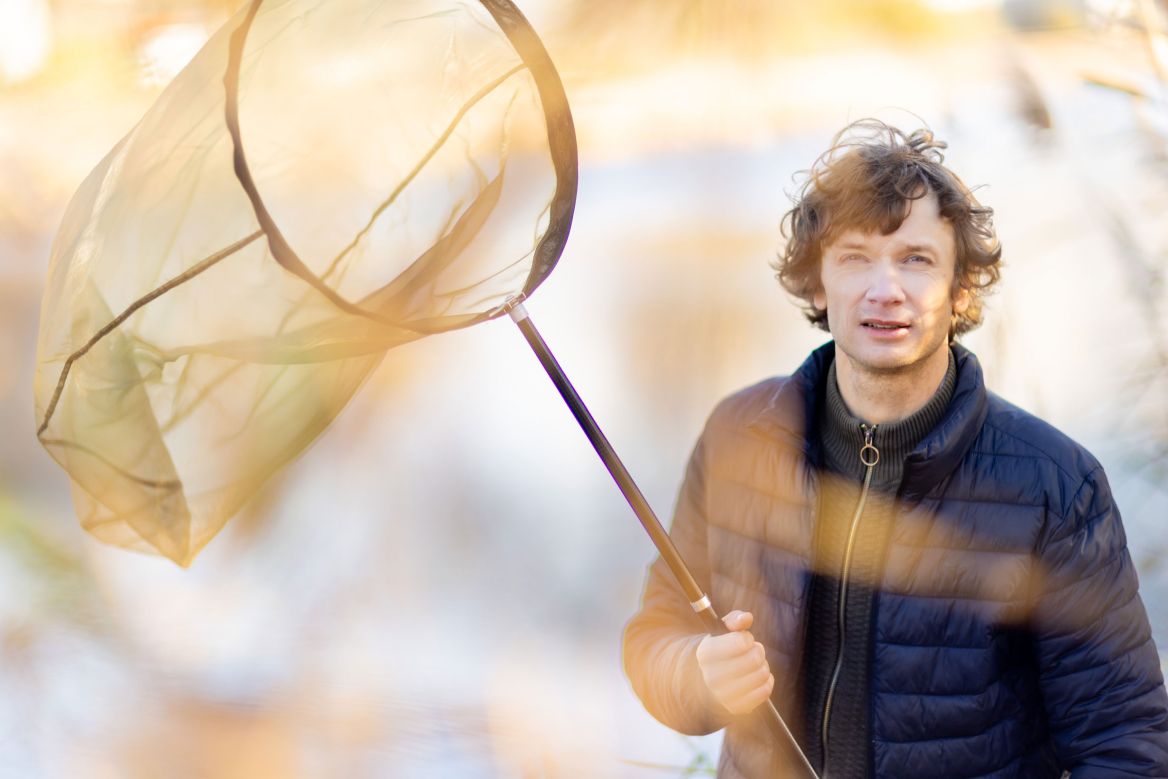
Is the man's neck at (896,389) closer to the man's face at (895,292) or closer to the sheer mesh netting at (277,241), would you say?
the man's face at (895,292)

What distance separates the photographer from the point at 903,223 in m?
1.25

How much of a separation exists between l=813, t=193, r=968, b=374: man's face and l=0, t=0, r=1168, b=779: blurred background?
1504mm

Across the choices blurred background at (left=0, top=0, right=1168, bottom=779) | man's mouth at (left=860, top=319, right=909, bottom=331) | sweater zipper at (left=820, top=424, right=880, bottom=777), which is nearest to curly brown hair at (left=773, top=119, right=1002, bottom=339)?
man's mouth at (left=860, top=319, right=909, bottom=331)

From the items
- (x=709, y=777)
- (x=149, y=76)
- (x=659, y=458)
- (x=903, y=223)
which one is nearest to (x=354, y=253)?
(x=903, y=223)

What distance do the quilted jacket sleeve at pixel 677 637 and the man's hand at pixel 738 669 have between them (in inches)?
4.7

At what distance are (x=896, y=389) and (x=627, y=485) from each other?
1.07 feet

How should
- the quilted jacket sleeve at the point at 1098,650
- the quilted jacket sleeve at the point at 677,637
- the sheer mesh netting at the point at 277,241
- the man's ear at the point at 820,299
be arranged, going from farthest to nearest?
the man's ear at the point at 820,299, the quilted jacket sleeve at the point at 677,637, the quilted jacket sleeve at the point at 1098,650, the sheer mesh netting at the point at 277,241

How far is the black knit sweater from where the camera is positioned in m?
1.20

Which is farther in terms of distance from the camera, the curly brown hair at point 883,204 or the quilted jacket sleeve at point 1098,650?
the curly brown hair at point 883,204

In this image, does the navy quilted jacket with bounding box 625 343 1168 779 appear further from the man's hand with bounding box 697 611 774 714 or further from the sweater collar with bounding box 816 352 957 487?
the man's hand with bounding box 697 611 774 714

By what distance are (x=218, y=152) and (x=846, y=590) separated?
2.37 feet

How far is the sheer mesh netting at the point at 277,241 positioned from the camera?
101 cm

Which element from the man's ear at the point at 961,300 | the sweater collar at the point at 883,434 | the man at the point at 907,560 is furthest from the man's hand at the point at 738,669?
the man's ear at the point at 961,300

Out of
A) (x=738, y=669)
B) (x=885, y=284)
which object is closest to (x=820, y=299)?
(x=885, y=284)
